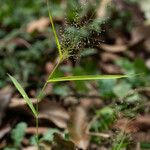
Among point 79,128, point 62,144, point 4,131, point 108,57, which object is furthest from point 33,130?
point 108,57

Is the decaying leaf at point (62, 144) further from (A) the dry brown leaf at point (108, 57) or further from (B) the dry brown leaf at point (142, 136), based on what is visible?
(A) the dry brown leaf at point (108, 57)

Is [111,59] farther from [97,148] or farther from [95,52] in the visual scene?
[97,148]

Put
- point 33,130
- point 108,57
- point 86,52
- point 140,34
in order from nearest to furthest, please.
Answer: point 86,52 < point 33,130 < point 108,57 < point 140,34

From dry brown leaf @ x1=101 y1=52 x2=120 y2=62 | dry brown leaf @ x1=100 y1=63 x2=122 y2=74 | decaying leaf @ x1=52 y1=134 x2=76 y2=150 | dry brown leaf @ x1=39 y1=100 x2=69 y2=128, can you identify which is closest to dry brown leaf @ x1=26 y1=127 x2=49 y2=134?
dry brown leaf @ x1=39 y1=100 x2=69 y2=128

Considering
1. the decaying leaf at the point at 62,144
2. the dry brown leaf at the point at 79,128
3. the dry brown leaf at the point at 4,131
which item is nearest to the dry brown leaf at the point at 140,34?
the dry brown leaf at the point at 79,128

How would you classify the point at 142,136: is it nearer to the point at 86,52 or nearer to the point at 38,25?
the point at 86,52

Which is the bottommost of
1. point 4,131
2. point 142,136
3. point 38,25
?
point 142,136
